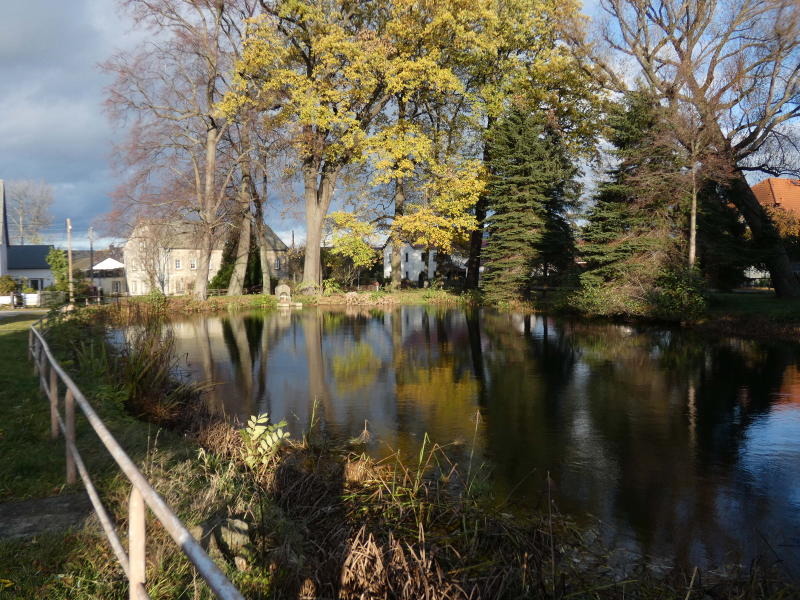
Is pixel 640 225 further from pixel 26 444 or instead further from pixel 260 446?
pixel 26 444

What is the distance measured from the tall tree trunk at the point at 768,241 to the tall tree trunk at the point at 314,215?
A: 64.2ft

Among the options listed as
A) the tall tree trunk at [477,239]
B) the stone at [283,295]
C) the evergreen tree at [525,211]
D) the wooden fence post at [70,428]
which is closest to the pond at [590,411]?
the wooden fence post at [70,428]

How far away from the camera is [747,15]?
72.7 ft

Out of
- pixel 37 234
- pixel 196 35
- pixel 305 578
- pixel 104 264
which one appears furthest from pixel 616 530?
pixel 37 234

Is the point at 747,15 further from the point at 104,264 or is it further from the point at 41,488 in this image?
the point at 104,264

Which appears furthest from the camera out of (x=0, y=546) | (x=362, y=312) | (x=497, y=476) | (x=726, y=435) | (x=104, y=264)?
(x=104, y=264)

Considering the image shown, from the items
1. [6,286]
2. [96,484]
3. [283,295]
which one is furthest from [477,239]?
[96,484]

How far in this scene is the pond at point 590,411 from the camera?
5.64 meters

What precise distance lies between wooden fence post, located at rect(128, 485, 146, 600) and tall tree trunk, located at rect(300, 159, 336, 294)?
3075 centimetres

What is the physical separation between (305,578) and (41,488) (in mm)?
2437

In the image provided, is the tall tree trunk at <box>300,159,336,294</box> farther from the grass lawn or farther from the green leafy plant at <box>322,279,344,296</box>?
the grass lawn

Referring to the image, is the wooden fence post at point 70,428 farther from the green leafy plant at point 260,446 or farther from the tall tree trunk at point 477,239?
the tall tree trunk at point 477,239

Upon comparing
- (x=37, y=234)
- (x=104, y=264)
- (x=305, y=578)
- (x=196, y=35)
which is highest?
(x=196, y=35)

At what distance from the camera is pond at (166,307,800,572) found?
18.5ft
